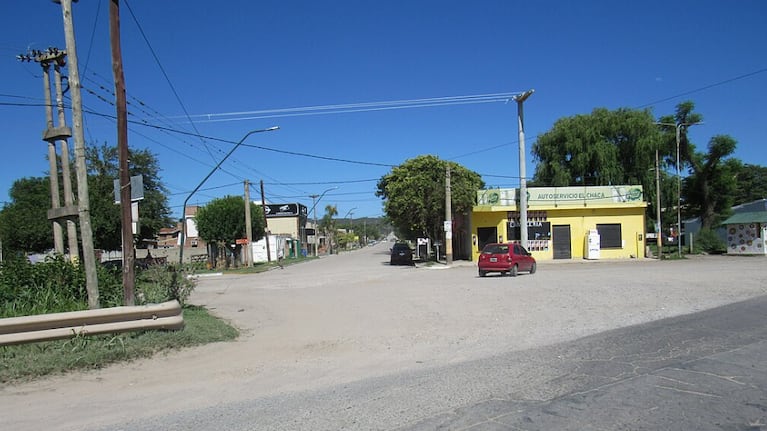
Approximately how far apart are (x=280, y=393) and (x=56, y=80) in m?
17.0

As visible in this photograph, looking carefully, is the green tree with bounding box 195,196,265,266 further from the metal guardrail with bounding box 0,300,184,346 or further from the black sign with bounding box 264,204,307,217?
the black sign with bounding box 264,204,307,217

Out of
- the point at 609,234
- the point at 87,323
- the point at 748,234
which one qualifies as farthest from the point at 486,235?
the point at 87,323

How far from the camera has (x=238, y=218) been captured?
50.6m

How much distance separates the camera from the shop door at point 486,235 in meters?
40.8

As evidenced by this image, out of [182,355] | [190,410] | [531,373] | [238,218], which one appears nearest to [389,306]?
[182,355]

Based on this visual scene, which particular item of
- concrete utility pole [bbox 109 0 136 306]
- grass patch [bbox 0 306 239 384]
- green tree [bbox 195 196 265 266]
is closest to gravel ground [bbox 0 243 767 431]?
grass patch [bbox 0 306 239 384]

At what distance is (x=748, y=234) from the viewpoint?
4094cm

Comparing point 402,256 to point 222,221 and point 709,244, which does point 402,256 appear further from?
point 709,244

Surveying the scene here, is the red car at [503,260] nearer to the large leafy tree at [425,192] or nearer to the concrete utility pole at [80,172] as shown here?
the large leafy tree at [425,192]

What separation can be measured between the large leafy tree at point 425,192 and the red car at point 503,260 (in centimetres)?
1394

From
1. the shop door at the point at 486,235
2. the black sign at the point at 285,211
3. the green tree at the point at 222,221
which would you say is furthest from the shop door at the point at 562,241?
the black sign at the point at 285,211

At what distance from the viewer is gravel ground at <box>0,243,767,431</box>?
6.58m

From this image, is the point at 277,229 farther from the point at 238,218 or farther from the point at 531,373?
the point at 531,373

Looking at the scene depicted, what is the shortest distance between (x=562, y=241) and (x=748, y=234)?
44.1 ft
